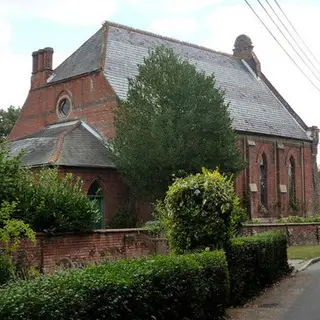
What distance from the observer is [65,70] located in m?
36.3

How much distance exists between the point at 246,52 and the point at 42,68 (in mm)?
18947

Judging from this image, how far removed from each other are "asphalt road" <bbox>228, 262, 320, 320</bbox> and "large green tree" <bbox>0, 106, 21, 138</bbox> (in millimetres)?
41807

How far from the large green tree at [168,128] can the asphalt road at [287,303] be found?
37.6ft

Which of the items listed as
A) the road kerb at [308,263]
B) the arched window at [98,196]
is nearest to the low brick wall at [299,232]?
the road kerb at [308,263]

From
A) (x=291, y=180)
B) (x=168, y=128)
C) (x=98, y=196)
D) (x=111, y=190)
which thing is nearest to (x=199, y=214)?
(x=168, y=128)

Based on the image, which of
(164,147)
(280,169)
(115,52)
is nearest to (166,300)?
(164,147)

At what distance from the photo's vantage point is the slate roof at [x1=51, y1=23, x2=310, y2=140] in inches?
1362

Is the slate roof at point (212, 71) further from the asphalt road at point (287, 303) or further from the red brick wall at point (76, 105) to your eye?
the asphalt road at point (287, 303)

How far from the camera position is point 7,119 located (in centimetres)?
5462

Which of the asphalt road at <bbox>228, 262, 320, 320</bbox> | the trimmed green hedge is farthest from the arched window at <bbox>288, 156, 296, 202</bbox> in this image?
the asphalt road at <bbox>228, 262, 320, 320</bbox>

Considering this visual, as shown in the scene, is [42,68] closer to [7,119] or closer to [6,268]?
[7,119]

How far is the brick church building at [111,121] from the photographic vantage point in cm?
2988

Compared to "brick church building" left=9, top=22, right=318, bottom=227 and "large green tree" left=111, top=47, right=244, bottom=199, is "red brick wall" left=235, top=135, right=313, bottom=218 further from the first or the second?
"large green tree" left=111, top=47, right=244, bottom=199

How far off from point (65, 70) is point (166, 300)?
2957 cm
